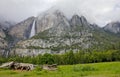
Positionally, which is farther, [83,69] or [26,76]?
[83,69]

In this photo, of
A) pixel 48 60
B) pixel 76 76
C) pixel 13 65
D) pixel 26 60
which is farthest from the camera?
pixel 26 60

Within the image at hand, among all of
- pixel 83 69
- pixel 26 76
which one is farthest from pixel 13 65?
pixel 26 76

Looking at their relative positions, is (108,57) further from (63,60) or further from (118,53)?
(63,60)

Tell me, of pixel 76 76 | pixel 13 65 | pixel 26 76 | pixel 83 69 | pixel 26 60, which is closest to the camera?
pixel 76 76

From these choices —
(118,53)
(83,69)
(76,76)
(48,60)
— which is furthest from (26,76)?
(118,53)

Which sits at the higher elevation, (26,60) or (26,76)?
(26,60)

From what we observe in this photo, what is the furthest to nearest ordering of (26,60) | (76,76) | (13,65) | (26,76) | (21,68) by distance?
(26,60)
(13,65)
(21,68)
(26,76)
(76,76)

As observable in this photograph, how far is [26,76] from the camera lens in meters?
42.2

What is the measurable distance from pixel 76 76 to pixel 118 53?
142531 millimetres

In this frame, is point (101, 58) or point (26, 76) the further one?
point (101, 58)

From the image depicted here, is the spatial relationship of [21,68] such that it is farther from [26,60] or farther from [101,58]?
[26,60]

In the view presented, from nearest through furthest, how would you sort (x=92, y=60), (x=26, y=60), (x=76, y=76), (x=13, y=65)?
(x=76, y=76) < (x=13, y=65) < (x=92, y=60) < (x=26, y=60)

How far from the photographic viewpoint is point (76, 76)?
3838 cm

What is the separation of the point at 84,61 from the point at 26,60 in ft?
148
